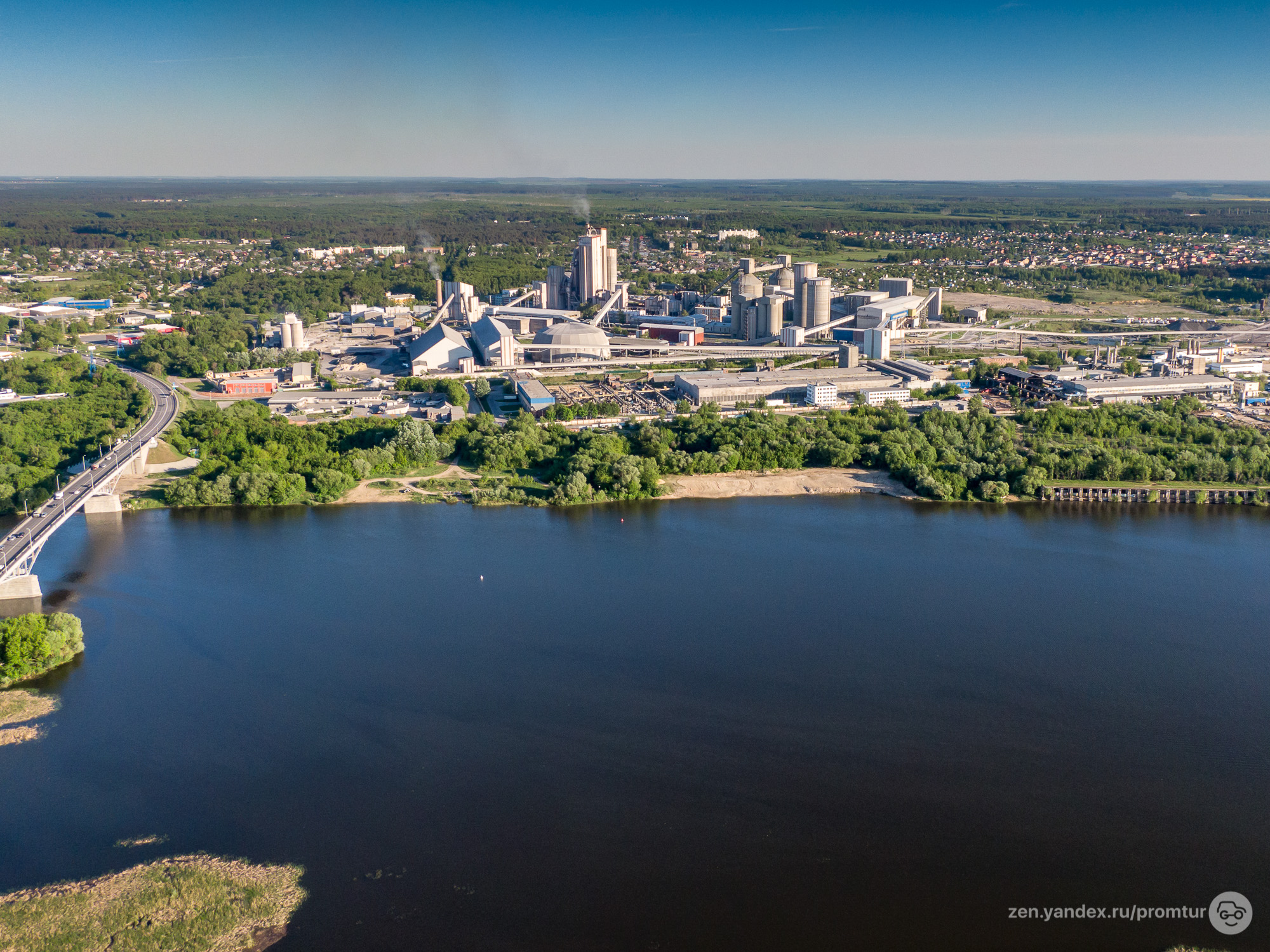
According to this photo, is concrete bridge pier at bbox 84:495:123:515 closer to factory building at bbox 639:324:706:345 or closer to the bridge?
the bridge

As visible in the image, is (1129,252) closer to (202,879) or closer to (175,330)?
(175,330)

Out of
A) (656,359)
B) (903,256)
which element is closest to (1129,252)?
(903,256)

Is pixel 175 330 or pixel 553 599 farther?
pixel 175 330

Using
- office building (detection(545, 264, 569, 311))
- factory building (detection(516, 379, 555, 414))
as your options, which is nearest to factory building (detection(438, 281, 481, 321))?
office building (detection(545, 264, 569, 311))

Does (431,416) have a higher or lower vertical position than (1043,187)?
lower

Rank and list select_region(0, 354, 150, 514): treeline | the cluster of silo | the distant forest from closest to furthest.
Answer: select_region(0, 354, 150, 514): treeline < the cluster of silo < the distant forest

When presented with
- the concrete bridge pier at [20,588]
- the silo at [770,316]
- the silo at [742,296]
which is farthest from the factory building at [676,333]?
the concrete bridge pier at [20,588]

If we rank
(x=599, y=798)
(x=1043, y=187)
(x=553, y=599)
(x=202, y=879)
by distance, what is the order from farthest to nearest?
(x=1043, y=187)
(x=553, y=599)
(x=599, y=798)
(x=202, y=879)
